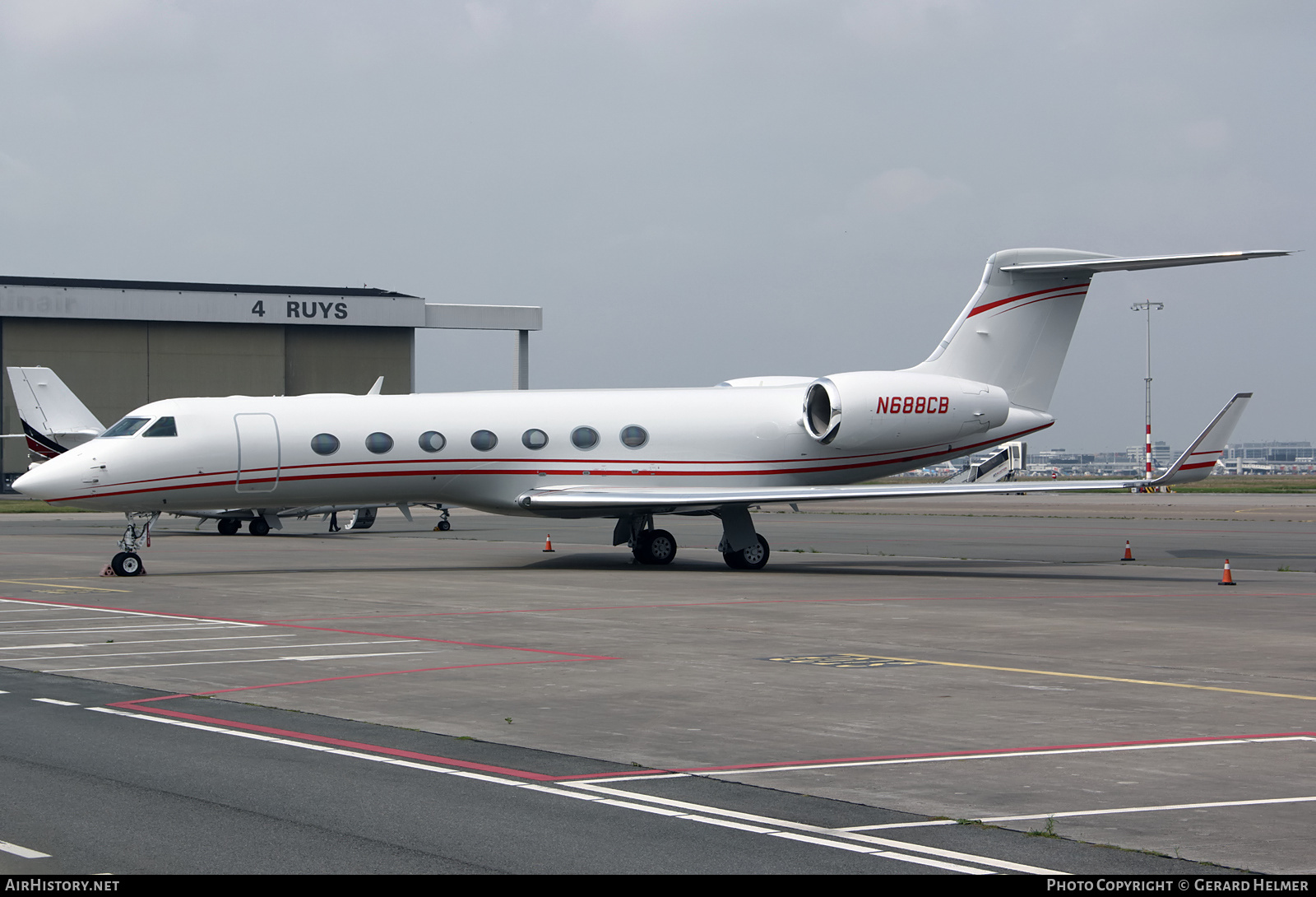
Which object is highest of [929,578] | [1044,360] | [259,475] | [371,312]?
[371,312]

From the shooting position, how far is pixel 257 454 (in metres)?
24.2

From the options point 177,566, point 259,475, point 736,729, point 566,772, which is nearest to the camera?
point 566,772

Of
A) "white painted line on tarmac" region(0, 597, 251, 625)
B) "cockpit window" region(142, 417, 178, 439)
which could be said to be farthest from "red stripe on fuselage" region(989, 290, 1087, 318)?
"white painted line on tarmac" region(0, 597, 251, 625)

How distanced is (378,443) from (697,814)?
1869cm

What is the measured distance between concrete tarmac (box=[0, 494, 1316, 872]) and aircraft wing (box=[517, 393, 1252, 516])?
4.34 ft

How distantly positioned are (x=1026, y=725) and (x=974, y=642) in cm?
508

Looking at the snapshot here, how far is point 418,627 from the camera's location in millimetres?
16156

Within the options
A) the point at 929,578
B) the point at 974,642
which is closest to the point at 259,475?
the point at 929,578

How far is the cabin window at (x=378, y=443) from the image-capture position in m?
24.9

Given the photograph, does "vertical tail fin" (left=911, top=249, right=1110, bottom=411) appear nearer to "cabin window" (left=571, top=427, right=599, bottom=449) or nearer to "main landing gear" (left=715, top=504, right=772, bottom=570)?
"main landing gear" (left=715, top=504, right=772, bottom=570)

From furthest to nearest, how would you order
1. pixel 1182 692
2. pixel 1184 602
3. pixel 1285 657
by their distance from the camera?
1. pixel 1184 602
2. pixel 1285 657
3. pixel 1182 692

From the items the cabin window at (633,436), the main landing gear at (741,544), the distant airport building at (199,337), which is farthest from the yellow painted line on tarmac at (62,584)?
the distant airport building at (199,337)

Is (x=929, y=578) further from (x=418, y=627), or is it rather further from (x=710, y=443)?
(x=418, y=627)

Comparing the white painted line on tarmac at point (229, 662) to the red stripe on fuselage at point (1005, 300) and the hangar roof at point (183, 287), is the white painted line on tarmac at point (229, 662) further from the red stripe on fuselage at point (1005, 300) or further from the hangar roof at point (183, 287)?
the hangar roof at point (183, 287)
